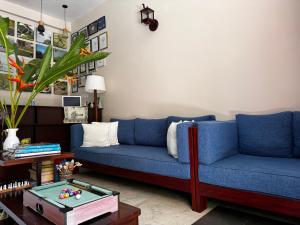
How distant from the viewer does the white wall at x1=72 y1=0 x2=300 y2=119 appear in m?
2.06

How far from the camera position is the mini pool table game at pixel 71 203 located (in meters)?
0.84

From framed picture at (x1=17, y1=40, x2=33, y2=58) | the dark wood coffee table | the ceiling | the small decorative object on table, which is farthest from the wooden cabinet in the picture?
the dark wood coffee table

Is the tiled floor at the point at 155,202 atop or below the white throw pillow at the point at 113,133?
below

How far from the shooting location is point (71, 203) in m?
0.92

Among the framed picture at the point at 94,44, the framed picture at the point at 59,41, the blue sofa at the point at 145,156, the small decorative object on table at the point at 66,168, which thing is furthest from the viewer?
the framed picture at the point at 59,41

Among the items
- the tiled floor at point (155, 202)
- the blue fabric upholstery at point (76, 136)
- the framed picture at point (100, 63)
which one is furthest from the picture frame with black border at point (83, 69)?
the tiled floor at point (155, 202)

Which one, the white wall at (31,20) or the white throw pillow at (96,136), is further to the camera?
the white wall at (31,20)

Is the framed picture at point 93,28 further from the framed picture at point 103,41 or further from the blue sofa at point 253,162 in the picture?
the blue sofa at point 253,162

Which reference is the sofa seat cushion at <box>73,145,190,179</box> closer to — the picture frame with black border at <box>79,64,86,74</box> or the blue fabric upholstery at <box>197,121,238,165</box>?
the blue fabric upholstery at <box>197,121,238,165</box>

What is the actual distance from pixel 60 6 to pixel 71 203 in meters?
4.11

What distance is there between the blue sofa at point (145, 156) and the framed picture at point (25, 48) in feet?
6.60

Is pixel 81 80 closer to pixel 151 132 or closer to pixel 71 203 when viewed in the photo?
pixel 151 132

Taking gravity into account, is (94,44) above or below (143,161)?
above

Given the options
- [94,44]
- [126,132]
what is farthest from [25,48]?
[126,132]
